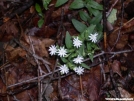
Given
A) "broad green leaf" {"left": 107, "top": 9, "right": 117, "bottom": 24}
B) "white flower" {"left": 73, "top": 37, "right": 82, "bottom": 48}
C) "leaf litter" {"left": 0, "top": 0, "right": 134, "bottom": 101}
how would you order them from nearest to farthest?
"white flower" {"left": 73, "top": 37, "right": 82, "bottom": 48} < "leaf litter" {"left": 0, "top": 0, "right": 134, "bottom": 101} < "broad green leaf" {"left": 107, "top": 9, "right": 117, "bottom": 24}

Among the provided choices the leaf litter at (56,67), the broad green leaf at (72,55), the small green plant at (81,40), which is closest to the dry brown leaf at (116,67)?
the leaf litter at (56,67)

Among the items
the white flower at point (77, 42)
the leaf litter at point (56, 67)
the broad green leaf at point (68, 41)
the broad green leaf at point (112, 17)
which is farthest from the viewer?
the broad green leaf at point (112, 17)

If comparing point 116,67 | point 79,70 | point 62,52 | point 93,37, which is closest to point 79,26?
point 93,37

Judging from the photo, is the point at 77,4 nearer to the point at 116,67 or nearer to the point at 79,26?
the point at 79,26

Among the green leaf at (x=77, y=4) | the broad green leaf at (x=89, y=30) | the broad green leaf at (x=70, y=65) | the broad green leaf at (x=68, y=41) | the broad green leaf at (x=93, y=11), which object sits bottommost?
the broad green leaf at (x=70, y=65)

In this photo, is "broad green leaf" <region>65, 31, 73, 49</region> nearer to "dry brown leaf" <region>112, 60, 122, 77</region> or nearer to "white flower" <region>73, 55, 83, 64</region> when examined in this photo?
"white flower" <region>73, 55, 83, 64</region>

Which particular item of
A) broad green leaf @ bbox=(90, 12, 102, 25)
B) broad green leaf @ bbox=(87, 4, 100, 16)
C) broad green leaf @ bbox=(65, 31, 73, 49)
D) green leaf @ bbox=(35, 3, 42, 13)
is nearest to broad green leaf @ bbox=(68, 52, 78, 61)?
broad green leaf @ bbox=(65, 31, 73, 49)

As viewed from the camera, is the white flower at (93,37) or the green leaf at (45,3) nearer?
the white flower at (93,37)

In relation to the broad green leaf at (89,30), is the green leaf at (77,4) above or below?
above

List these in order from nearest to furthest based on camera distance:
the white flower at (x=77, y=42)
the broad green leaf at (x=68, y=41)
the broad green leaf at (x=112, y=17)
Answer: the white flower at (x=77, y=42)
the broad green leaf at (x=68, y=41)
the broad green leaf at (x=112, y=17)

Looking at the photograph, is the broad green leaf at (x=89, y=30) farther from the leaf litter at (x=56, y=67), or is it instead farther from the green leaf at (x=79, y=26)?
the leaf litter at (x=56, y=67)

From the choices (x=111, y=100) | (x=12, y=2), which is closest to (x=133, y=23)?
(x=111, y=100)
